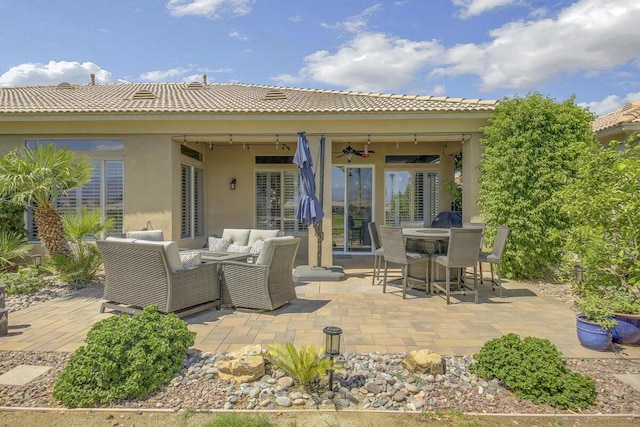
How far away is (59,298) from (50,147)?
2827 mm

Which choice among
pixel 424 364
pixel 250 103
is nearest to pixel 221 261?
pixel 424 364

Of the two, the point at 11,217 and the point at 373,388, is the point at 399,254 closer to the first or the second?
the point at 373,388

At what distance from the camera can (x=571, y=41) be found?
78.4 ft

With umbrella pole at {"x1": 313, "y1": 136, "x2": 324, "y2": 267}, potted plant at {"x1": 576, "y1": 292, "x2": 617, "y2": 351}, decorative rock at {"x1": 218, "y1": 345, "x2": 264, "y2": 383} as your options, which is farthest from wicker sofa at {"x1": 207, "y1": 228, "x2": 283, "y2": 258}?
potted plant at {"x1": 576, "y1": 292, "x2": 617, "y2": 351}

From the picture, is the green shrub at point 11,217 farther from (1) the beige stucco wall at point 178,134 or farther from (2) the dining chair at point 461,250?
(2) the dining chair at point 461,250

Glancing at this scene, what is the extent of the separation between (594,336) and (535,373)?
1573 millimetres

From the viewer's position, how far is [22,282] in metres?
6.76

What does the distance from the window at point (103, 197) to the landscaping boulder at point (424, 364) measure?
8.30 metres

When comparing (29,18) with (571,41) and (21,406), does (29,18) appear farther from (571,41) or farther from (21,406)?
(571,41)

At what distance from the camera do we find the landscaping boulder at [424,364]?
3.43 meters

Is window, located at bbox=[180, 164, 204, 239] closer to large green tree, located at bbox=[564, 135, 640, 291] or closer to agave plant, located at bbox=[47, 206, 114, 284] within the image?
agave plant, located at bbox=[47, 206, 114, 284]

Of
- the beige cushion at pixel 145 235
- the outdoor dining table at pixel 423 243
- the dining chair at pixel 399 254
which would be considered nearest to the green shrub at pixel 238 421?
the dining chair at pixel 399 254

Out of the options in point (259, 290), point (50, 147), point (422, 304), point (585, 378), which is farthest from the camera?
point (50, 147)

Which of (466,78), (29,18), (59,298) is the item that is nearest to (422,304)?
(59,298)
